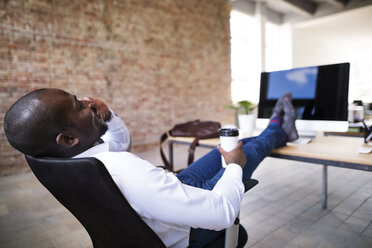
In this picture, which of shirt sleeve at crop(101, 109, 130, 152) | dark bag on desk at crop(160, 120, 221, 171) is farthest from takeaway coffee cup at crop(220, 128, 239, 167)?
dark bag on desk at crop(160, 120, 221, 171)

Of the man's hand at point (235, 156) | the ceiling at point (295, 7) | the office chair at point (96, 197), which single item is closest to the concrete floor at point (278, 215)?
the man's hand at point (235, 156)

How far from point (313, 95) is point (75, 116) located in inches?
67.2

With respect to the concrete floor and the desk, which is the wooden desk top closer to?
the desk

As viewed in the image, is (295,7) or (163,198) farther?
(295,7)

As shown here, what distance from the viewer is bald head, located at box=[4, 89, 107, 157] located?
A: 2.33 ft

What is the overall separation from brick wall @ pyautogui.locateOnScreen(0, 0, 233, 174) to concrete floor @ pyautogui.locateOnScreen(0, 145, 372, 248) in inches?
58.3

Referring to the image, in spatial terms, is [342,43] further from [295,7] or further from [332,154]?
[332,154]

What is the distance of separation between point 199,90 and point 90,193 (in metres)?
5.08

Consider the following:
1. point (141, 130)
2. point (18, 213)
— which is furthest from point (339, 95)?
point (141, 130)

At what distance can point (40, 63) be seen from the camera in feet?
11.8

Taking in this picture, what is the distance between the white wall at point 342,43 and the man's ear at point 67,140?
885 centimetres

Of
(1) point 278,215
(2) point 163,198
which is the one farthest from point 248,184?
(1) point 278,215

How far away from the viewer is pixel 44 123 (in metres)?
0.72

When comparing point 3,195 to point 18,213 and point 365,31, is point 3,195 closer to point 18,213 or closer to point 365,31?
point 18,213
